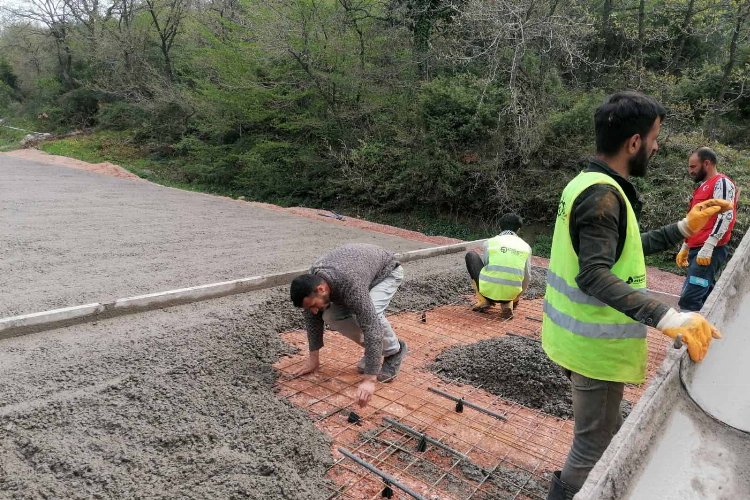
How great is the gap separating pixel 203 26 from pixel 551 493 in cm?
1794

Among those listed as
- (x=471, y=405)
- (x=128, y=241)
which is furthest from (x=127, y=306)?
(x=128, y=241)

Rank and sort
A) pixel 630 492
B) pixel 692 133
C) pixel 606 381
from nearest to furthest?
pixel 630 492
pixel 606 381
pixel 692 133

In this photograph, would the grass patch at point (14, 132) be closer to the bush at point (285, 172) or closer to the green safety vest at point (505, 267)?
the bush at point (285, 172)

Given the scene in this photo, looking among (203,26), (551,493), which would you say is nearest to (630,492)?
(551,493)

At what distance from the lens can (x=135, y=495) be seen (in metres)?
1.84

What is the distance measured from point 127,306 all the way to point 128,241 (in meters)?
2.74

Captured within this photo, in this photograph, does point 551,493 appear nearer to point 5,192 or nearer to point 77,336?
point 77,336

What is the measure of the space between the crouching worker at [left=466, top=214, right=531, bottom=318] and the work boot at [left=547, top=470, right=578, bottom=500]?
2.38 m

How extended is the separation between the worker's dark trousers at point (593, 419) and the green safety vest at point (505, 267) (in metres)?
2.39

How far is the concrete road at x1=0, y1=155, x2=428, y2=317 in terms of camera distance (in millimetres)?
4262

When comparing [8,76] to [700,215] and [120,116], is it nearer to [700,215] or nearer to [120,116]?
[120,116]

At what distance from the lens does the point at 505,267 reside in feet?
13.0

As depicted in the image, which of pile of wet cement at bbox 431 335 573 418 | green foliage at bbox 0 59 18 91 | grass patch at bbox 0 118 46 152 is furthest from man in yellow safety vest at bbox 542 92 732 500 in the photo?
green foliage at bbox 0 59 18 91

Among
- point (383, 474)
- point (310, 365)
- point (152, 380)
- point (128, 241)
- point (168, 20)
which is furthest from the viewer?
point (168, 20)
